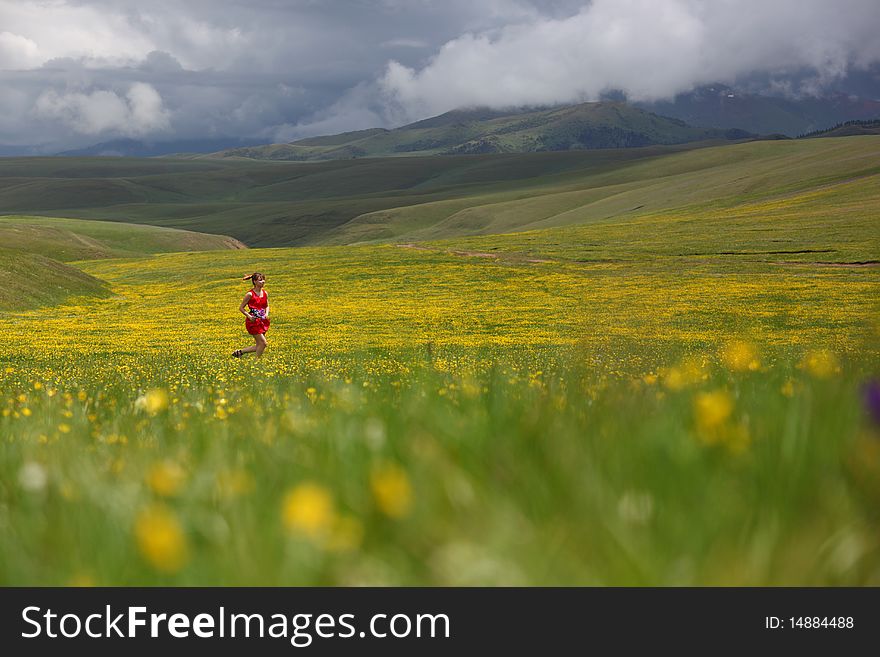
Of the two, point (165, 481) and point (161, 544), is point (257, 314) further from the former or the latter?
point (161, 544)

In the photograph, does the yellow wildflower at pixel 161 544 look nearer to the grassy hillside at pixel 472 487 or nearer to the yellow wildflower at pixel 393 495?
the grassy hillside at pixel 472 487

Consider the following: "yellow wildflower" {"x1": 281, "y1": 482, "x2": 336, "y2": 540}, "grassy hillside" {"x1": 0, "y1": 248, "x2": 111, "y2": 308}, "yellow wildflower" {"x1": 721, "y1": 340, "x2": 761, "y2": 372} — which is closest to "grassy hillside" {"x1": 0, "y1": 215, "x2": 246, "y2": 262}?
"grassy hillside" {"x1": 0, "y1": 248, "x2": 111, "y2": 308}

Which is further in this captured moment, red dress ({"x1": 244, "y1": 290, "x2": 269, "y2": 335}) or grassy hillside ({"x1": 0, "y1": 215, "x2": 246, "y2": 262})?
grassy hillside ({"x1": 0, "y1": 215, "x2": 246, "y2": 262})

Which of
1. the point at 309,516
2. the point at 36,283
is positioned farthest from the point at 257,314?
the point at 36,283

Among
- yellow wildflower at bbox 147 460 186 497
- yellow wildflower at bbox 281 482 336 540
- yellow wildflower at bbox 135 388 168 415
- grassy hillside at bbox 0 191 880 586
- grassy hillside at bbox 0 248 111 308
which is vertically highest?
yellow wildflower at bbox 281 482 336 540

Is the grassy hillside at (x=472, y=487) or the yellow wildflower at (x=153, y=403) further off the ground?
the grassy hillside at (x=472, y=487)

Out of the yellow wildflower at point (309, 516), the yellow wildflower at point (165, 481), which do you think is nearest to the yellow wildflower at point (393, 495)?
the yellow wildflower at point (309, 516)

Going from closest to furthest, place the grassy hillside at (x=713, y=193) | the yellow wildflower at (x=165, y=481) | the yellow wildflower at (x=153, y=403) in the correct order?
the yellow wildflower at (x=165, y=481) < the yellow wildflower at (x=153, y=403) < the grassy hillside at (x=713, y=193)

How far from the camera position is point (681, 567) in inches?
77.7

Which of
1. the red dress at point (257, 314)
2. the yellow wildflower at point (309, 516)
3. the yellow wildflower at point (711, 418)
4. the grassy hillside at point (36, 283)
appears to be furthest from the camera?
the grassy hillside at point (36, 283)

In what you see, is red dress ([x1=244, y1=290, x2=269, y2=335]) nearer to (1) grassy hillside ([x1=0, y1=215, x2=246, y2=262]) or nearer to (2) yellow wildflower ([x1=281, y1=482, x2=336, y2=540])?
(2) yellow wildflower ([x1=281, y1=482, x2=336, y2=540])
